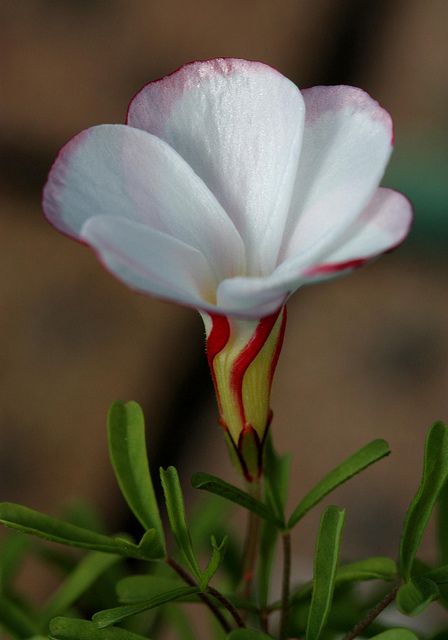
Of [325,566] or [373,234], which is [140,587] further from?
[373,234]

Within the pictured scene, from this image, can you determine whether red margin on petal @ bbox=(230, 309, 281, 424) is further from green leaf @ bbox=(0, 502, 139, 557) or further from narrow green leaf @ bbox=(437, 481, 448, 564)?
narrow green leaf @ bbox=(437, 481, 448, 564)

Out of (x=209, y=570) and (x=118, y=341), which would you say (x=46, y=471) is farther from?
(x=209, y=570)

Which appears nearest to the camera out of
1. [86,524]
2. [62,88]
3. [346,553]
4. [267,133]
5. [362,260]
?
[362,260]

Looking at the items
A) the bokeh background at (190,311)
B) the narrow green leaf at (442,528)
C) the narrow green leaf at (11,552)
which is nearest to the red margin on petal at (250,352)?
the narrow green leaf at (442,528)

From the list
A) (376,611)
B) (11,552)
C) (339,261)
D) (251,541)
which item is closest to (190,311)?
(11,552)

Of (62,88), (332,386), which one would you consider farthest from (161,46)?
(332,386)

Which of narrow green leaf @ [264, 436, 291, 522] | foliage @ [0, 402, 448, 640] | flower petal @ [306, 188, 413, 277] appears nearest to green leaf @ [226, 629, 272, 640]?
foliage @ [0, 402, 448, 640]
